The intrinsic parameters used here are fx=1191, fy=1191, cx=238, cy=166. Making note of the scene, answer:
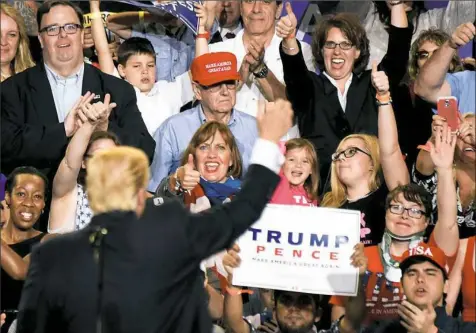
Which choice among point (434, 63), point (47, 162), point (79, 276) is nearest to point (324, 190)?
point (434, 63)

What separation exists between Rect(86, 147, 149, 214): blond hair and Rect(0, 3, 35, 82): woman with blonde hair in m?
2.03

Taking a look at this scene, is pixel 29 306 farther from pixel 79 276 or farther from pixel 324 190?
pixel 324 190

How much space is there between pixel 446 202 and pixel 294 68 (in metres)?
1.12

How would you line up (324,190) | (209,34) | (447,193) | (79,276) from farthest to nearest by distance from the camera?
(209,34), (324,190), (447,193), (79,276)

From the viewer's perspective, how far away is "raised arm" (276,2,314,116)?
6266 mm

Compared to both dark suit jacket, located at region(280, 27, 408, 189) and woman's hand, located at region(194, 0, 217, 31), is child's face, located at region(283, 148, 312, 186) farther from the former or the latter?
woman's hand, located at region(194, 0, 217, 31)

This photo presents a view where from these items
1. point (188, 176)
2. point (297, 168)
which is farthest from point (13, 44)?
point (297, 168)

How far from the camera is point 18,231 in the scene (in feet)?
18.9

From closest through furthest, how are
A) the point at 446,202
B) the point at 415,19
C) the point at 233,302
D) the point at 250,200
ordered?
the point at 250,200 < the point at 233,302 < the point at 446,202 < the point at 415,19

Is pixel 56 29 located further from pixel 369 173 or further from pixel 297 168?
pixel 369 173

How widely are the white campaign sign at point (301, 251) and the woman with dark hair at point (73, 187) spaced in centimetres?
82

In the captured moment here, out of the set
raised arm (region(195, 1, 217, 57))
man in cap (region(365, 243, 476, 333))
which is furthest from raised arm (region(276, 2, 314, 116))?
man in cap (region(365, 243, 476, 333))

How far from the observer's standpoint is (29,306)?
4.47 meters

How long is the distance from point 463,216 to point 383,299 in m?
0.63
